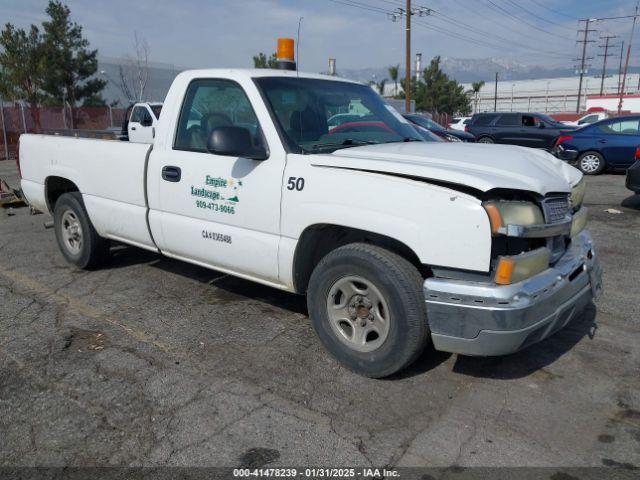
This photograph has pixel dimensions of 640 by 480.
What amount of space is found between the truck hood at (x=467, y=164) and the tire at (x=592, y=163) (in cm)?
1092

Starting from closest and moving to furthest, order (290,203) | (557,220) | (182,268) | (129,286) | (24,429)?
(24,429) < (557,220) < (290,203) < (129,286) < (182,268)

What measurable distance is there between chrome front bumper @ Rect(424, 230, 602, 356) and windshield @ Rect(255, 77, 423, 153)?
4.65 ft

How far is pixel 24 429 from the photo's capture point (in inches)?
121

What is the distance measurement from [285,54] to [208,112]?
0.97 meters

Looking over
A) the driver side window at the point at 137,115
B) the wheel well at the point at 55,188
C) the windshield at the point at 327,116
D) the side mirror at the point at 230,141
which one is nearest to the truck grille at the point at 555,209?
the windshield at the point at 327,116

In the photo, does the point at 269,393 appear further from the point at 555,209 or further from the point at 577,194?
the point at 577,194

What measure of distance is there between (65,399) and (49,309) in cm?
171

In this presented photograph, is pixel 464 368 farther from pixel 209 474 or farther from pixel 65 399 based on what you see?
pixel 65 399

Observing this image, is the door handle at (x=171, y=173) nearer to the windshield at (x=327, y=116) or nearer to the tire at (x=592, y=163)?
the windshield at (x=327, y=116)

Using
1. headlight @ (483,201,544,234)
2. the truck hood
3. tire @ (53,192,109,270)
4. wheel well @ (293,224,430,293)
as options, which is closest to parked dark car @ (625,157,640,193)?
the truck hood

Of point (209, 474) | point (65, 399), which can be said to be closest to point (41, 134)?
point (65, 399)

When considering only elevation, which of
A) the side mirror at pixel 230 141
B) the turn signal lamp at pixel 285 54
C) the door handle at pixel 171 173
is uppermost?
the turn signal lamp at pixel 285 54

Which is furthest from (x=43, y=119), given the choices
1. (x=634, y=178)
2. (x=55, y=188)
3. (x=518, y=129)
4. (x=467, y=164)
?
(x=467, y=164)

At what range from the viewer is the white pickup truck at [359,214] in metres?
3.01
